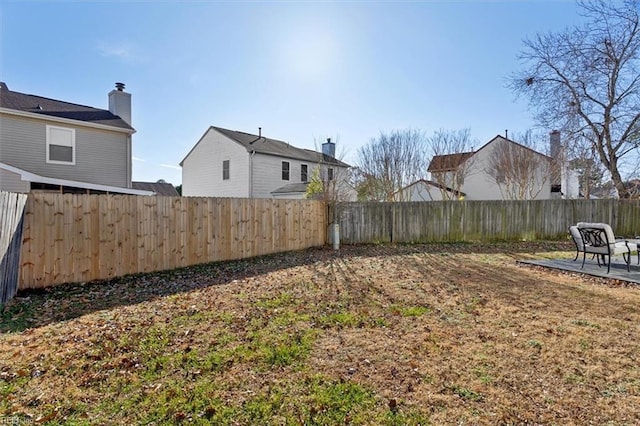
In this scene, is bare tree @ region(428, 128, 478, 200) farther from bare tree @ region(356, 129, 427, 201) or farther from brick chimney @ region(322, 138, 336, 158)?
brick chimney @ region(322, 138, 336, 158)

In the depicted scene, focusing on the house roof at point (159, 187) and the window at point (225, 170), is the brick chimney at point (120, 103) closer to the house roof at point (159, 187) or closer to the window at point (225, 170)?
the window at point (225, 170)

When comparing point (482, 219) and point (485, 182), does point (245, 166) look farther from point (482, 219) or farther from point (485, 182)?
point (485, 182)

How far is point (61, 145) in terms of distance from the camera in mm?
12250

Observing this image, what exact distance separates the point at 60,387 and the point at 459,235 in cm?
1274

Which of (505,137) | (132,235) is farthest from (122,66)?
(505,137)

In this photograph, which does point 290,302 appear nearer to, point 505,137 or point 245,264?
point 245,264

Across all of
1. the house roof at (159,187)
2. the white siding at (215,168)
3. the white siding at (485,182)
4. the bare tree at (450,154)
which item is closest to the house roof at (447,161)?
the bare tree at (450,154)

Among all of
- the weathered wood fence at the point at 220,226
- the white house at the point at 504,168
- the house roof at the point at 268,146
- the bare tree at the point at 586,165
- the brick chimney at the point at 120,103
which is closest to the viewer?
the weathered wood fence at the point at 220,226

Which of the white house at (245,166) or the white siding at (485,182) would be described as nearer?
the white house at (245,166)

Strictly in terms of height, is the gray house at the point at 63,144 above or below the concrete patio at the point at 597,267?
above

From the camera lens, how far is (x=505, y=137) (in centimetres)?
2069

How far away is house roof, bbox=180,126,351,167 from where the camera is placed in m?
19.8

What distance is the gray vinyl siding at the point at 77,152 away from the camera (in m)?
11.2

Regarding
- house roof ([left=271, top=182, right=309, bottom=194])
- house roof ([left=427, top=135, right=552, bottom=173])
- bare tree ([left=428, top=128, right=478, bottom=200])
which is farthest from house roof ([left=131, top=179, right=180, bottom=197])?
bare tree ([left=428, top=128, right=478, bottom=200])
